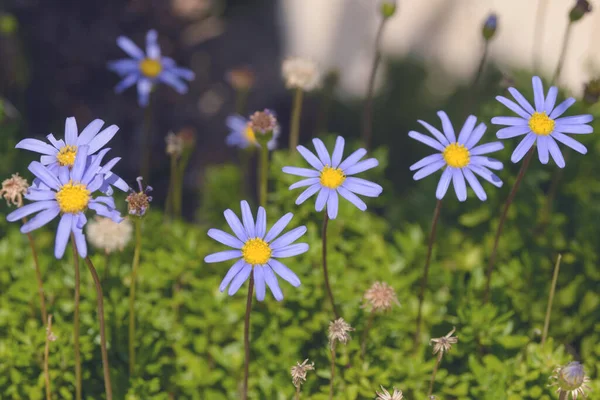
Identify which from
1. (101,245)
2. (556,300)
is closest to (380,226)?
(556,300)

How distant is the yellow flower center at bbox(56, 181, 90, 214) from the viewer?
149 centimetres

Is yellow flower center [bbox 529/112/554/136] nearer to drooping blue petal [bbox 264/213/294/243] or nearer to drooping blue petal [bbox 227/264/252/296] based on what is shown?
drooping blue petal [bbox 264/213/294/243]

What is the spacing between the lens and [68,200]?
1499 millimetres

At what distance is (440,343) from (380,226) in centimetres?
100

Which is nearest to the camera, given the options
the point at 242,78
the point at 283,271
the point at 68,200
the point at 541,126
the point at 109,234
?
the point at 68,200

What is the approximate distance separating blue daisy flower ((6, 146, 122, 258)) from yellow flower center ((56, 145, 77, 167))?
0.09m

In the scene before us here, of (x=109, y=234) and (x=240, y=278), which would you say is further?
(x=109, y=234)

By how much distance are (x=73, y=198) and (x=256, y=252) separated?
1.46 ft

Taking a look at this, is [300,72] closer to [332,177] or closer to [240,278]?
[332,177]

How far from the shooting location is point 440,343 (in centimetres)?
160

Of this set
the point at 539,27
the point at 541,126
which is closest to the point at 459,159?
the point at 541,126

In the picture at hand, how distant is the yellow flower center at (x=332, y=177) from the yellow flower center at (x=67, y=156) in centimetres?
64

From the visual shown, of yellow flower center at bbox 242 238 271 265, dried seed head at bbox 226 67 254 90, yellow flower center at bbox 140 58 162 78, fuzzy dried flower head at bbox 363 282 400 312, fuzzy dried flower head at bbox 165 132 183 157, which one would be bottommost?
fuzzy dried flower head at bbox 363 282 400 312

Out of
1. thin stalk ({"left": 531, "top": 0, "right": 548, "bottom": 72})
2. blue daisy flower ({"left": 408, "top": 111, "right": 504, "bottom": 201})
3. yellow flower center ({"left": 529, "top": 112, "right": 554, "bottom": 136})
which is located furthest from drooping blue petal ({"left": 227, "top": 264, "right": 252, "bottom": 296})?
thin stalk ({"left": 531, "top": 0, "right": 548, "bottom": 72})
